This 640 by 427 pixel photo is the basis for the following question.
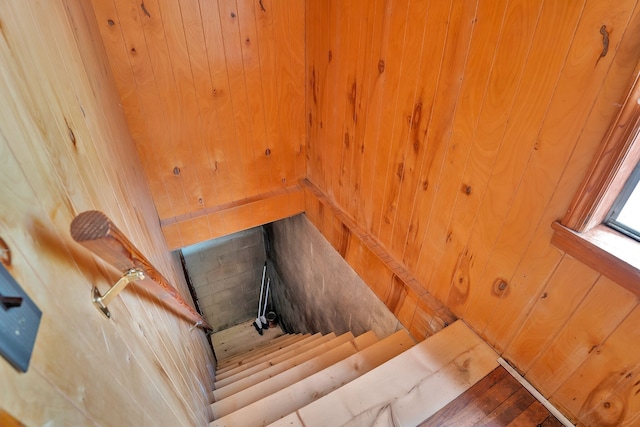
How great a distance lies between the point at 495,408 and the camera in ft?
3.78

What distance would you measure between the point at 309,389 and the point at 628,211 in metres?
1.33

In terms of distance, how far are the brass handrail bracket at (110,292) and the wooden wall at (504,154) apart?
1.12 meters

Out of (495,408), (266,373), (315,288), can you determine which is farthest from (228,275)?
(495,408)

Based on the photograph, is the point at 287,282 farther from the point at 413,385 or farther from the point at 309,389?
the point at 413,385

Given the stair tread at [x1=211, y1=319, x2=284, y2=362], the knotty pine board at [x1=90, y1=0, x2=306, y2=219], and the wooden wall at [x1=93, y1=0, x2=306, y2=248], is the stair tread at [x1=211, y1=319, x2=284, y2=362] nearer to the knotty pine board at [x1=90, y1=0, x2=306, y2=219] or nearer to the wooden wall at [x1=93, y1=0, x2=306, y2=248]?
the wooden wall at [x1=93, y1=0, x2=306, y2=248]

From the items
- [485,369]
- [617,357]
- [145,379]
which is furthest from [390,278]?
[145,379]

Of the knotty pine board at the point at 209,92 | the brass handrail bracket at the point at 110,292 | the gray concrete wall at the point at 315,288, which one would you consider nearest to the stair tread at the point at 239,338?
the gray concrete wall at the point at 315,288

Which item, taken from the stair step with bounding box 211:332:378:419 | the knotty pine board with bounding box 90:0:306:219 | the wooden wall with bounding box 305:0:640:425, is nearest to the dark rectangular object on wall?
the wooden wall with bounding box 305:0:640:425

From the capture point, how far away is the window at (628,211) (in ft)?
2.68

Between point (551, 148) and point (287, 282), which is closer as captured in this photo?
point (551, 148)

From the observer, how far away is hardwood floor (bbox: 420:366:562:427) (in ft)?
3.65

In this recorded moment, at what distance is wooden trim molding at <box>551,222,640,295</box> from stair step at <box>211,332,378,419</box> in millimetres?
1276

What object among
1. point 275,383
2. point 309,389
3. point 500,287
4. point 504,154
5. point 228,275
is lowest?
point 228,275

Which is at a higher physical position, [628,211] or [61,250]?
[61,250]
